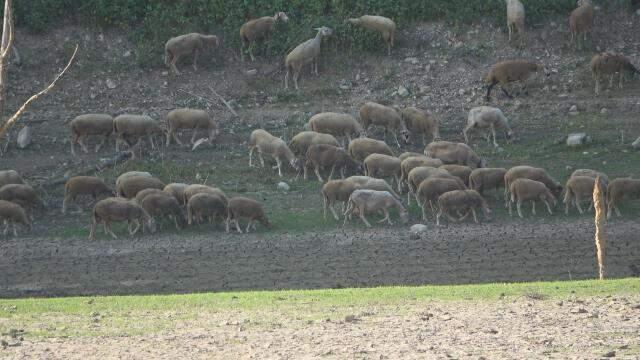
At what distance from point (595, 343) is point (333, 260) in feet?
26.4

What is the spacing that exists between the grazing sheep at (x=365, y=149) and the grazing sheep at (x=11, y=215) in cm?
713

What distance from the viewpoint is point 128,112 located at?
3312 centimetres

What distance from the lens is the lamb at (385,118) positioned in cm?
3092

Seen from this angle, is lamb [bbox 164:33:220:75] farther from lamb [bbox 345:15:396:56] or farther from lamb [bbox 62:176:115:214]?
lamb [bbox 62:176:115:214]

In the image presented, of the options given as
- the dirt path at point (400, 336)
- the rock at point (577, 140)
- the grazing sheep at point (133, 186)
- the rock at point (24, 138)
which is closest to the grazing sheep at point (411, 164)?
the rock at point (577, 140)

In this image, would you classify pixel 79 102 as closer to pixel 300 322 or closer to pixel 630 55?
pixel 630 55

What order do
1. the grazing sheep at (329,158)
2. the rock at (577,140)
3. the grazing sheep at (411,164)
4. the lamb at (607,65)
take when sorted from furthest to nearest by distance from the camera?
1. the lamb at (607,65)
2. the rock at (577,140)
3. the grazing sheep at (329,158)
4. the grazing sheep at (411,164)

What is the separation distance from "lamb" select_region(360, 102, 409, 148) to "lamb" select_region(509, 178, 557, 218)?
4.93 metres

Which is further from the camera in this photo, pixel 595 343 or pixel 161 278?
pixel 161 278

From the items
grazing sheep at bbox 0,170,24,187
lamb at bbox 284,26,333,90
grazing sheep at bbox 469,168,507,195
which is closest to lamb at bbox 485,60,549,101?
lamb at bbox 284,26,333,90

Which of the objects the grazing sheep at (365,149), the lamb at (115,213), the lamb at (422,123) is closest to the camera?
the lamb at (115,213)

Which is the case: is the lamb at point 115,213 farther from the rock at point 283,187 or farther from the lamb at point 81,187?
the rock at point 283,187

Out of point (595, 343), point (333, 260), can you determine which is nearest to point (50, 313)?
point (333, 260)

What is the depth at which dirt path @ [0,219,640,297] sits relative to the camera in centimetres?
2272
